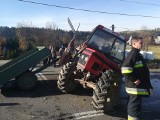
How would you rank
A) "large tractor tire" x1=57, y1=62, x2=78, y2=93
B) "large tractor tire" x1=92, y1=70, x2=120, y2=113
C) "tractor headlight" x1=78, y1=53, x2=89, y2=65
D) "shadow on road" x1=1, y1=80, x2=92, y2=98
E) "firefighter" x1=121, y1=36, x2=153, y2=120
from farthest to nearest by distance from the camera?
1. "shadow on road" x1=1, y1=80, x2=92, y2=98
2. "large tractor tire" x1=57, y1=62, x2=78, y2=93
3. "tractor headlight" x1=78, y1=53, x2=89, y2=65
4. "large tractor tire" x1=92, y1=70, x2=120, y2=113
5. "firefighter" x1=121, y1=36, x2=153, y2=120

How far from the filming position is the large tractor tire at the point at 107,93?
339 inches

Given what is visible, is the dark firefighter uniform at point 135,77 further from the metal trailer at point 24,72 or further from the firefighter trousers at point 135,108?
the metal trailer at point 24,72

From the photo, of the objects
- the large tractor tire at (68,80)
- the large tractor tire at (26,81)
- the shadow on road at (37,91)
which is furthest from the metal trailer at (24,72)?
the large tractor tire at (68,80)

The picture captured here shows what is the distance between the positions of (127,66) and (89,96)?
5.13m

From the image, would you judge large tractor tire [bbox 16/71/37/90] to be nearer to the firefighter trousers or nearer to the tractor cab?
the tractor cab

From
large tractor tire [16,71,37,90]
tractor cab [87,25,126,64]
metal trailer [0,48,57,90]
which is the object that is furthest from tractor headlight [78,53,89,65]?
large tractor tire [16,71,37,90]

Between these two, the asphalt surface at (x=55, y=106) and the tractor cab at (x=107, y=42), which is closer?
the asphalt surface at (x=55, y=106)

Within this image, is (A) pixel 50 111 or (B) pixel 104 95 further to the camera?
(A) pixel 50 111

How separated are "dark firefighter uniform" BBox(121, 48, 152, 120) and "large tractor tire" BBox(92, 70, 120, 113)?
2.27 m

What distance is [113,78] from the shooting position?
906 cm

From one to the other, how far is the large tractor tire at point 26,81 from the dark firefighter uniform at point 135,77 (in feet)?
21.2

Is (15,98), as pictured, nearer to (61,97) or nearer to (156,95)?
(61,97)

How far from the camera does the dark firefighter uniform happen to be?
6270mm

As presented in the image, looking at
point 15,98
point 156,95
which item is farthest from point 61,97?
point 156,95
